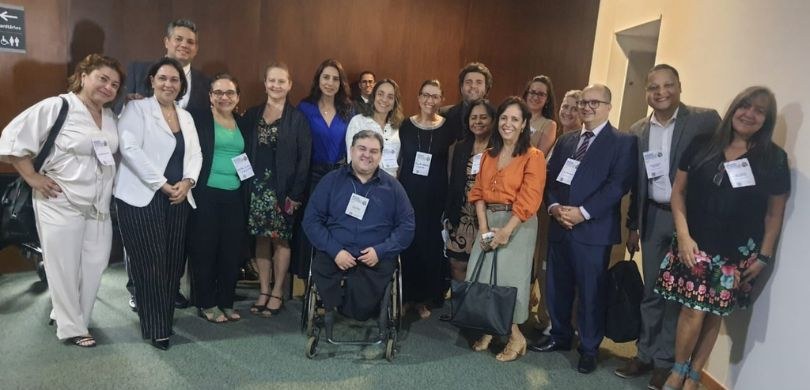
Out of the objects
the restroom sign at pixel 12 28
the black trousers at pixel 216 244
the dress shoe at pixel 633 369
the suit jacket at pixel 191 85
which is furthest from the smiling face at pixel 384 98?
the restroom sign at pixel 12 28

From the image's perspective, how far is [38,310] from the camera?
10.7ft

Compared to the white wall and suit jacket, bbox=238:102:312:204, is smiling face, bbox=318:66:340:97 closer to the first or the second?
suit jacket, bbox=238:102:312:204

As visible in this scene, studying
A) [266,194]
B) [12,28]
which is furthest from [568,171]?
[12,28]

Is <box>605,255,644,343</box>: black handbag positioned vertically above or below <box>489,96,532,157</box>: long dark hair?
below

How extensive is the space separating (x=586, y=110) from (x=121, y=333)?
2927mm

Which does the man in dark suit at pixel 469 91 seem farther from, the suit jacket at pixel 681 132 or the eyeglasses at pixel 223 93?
the eyeglasses at pixel 223 93

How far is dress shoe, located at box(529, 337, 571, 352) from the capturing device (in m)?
3.16

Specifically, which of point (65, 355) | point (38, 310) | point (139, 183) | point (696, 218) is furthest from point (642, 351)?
point (38, 310)

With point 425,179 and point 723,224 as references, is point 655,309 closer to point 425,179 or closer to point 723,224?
point 723,224

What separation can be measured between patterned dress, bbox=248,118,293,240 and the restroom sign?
6.44 feet

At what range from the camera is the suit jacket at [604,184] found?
2775 mm

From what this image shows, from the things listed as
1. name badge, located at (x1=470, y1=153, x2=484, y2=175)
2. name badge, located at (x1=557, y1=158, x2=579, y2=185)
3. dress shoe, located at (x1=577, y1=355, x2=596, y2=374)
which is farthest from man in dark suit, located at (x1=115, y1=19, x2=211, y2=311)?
dress shoe, located at (x1=577, y1=355, x2=596, y2=374)

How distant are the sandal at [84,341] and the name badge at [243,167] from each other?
119 cm

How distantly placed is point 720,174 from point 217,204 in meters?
2.69
